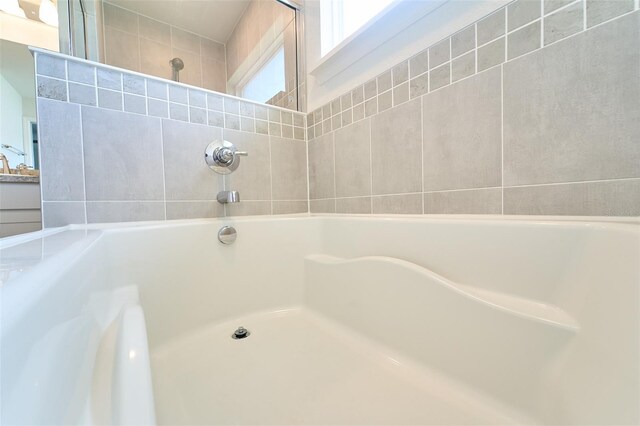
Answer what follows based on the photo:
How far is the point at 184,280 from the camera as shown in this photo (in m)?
0.84

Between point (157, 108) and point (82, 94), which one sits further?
point (157, 108)

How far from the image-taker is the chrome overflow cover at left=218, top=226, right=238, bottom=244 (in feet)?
3.04

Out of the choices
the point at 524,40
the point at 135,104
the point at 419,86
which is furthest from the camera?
the point at 135,104

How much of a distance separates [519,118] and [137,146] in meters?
1.24

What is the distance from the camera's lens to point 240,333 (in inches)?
33.1

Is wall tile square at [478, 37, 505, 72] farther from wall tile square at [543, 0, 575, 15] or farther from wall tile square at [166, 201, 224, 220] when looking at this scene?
wall tile square at [166, 201, 224, 220]

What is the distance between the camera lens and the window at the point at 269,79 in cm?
143

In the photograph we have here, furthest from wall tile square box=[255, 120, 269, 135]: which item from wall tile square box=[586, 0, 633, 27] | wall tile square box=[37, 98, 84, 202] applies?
wall tile square box=[586, 0, 633, 27]

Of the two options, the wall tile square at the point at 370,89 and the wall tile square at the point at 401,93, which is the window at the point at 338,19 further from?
the wall tile square at the point at 401,93

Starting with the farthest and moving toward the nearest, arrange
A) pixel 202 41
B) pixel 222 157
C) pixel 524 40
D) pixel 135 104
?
pixel 202 41 → pixel 222 157 → pixel 135 104 → pixel 524 40

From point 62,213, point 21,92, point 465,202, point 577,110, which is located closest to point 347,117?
point 465,202

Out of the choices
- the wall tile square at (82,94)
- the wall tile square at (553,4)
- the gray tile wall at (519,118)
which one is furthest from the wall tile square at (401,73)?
the wall tile square at (82,94)

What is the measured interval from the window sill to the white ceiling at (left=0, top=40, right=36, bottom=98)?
125 centimetres

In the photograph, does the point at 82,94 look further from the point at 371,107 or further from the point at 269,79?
the point at 371,107
